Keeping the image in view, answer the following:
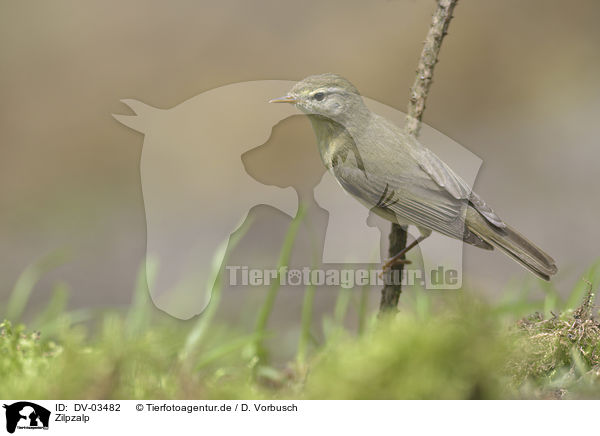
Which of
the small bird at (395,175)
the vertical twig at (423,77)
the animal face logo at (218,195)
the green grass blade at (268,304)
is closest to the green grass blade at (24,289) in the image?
the animal face logo at (218,195)

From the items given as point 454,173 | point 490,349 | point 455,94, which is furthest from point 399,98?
point 490,349

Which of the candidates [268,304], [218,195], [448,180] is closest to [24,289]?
[268,304]

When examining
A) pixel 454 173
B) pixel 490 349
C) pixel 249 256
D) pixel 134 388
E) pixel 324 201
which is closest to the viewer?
pixel 490 349

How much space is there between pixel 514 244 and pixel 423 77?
16.0 inches

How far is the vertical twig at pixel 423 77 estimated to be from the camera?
1080 millimetres

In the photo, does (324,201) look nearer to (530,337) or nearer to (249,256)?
(249,256)

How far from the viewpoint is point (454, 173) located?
1338 mm

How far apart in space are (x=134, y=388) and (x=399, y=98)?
2.28 meters

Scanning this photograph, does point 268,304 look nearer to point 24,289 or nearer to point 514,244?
point 514,244

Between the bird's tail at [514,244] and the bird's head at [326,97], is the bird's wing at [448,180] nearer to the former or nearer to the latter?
the bird's tail at [514,244]

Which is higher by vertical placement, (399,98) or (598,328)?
(399,98)

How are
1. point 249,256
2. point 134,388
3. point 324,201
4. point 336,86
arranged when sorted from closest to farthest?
point 134,388 → point 336,86 → point 324,201 → point 249,256

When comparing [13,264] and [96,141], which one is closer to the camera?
[13,264]
